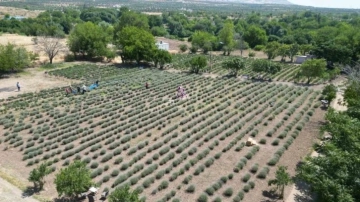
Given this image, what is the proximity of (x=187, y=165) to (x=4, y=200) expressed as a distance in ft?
36.6

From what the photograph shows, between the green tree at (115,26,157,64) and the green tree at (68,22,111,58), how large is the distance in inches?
142

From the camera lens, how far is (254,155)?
2641cm

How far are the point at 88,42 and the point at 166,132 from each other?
40702 millimetres

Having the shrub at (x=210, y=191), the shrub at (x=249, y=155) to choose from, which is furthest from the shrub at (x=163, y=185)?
the shrub at (x=249, y=155)

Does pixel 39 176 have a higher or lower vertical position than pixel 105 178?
higher

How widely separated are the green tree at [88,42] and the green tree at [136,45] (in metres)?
3.60

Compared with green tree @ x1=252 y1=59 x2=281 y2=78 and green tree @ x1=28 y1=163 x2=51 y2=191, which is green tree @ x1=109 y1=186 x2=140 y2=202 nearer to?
green tree @ x1=28 y1=163 x2=51 y2=191

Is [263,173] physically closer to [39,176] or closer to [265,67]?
[39,176]

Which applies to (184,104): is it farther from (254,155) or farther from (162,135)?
(254,155)

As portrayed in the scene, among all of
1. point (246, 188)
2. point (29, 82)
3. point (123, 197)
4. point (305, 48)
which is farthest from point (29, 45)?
point (123, 197)

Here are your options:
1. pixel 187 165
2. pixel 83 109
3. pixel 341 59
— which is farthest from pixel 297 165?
pixel 341 59

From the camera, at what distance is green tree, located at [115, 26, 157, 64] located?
61.1m

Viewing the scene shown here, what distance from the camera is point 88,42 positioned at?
65.6 meters

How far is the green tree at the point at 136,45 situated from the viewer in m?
61.1
